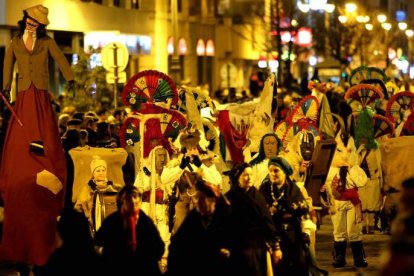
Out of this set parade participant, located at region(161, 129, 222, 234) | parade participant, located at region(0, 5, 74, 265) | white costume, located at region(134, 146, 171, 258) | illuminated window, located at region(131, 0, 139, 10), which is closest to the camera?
parade participant, located at region(0, 5, 74, 265)

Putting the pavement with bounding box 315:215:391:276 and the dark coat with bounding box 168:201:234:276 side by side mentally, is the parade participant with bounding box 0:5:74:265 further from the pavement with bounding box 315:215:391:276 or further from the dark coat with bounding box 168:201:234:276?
the dark coat with bounding box 168:201:234:276

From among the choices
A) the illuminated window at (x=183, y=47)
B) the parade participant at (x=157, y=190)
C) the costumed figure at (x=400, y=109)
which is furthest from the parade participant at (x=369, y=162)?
the illuminated window at (x=183, y=47)

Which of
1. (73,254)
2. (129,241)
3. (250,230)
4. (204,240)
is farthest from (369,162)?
(73,254)

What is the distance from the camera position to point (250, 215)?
40.8ft

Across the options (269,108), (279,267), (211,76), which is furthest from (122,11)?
(279,267)

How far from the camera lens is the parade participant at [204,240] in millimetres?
11219

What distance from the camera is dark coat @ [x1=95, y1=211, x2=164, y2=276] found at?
11.1 meters

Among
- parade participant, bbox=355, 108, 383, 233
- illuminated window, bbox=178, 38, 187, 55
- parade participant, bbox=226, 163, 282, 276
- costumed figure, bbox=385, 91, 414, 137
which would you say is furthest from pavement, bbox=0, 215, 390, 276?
illuminated window, bbox=178, 38, 187, 55

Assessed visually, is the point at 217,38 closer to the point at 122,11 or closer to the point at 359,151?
the point at 122,11

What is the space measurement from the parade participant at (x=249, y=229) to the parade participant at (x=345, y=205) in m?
3.75

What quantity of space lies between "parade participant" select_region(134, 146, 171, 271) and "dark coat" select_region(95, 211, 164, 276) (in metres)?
4.11

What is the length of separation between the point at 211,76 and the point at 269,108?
142 ft

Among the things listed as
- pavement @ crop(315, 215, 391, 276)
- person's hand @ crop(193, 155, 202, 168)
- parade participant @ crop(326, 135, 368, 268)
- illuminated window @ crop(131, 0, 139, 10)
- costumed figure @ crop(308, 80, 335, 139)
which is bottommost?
Result: pavement @ crop(315, 215, 391, 276)

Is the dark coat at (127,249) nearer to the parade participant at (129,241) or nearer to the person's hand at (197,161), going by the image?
the parade participant at (129,241)
